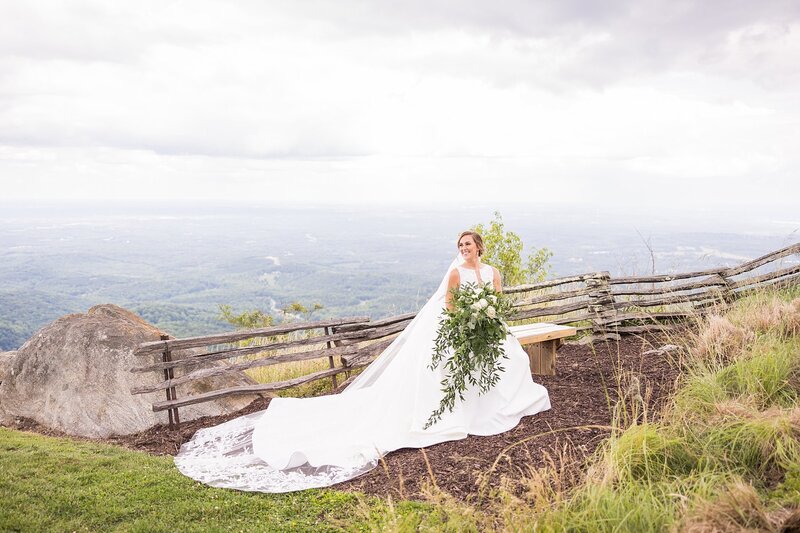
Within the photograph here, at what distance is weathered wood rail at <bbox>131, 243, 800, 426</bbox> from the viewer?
24.0 feet

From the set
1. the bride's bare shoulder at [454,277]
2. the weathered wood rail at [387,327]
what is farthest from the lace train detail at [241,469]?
the bride's bare shoulder at [454,277]

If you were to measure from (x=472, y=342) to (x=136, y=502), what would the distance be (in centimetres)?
342

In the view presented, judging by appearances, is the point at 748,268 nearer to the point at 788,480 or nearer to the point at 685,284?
the point at 685,284

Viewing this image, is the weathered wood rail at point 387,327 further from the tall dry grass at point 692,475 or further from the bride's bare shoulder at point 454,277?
the tall dry grass at point 692,475

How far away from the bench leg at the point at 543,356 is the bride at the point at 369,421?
91 cm

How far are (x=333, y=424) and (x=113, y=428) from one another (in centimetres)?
303

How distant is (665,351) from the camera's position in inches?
273

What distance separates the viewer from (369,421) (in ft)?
20.2

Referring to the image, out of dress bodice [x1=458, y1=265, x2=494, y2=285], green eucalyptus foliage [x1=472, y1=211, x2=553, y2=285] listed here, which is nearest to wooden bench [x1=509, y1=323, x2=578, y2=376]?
dress bodice [x1=458, y1=265, x2=494, y2=285]

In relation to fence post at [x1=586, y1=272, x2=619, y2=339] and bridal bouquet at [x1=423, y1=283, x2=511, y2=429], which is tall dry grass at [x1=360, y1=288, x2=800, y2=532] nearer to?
bridal bouquet at [x1=423, y1=283, x2=511, y2=429]

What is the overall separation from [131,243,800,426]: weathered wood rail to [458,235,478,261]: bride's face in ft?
3.63

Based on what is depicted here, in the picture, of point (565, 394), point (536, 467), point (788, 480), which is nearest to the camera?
point (788, 480)

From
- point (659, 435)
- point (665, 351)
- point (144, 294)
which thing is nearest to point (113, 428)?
point (659, 435)

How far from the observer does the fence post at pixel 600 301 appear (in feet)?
29.8
